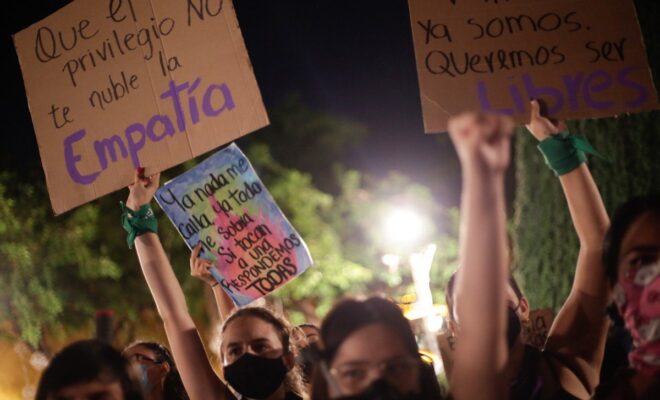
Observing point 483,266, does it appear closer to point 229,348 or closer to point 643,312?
point 643,312

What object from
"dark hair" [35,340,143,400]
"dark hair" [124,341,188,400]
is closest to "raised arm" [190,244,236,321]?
"dark hair" [124,341,188,400]

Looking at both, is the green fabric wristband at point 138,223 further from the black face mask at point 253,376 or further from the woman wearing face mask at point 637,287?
the woman wearing face mask at point 637,287

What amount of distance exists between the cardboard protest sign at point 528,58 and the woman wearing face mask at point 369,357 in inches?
52.6

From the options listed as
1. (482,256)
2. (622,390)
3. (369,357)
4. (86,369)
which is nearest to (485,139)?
(482,256)

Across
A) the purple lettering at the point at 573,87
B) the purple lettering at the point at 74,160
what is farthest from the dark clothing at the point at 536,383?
the purple lettering at the point at 74,160

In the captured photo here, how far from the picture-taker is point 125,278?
15.9 m

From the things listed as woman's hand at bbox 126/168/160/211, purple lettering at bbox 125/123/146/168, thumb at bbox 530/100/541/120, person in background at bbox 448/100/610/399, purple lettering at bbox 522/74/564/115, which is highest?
purple lettering at bbox 125/123/146/168

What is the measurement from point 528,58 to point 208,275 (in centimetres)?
198

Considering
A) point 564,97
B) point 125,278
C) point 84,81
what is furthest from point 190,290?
point 564,97

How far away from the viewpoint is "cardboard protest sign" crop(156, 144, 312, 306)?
3871 mm

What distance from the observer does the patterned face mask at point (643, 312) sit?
2203mm

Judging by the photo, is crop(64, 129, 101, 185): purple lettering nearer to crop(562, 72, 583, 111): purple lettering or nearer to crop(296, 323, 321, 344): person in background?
crop(296, 323, 321, 344): person in background

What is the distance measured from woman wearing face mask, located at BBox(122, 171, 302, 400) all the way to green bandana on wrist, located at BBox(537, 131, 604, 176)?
139 centimetres

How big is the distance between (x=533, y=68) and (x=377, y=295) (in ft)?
5.36
